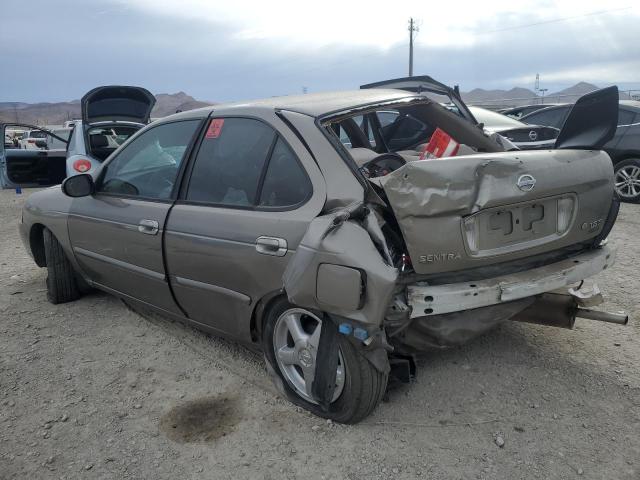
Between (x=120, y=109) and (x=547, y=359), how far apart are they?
761cm

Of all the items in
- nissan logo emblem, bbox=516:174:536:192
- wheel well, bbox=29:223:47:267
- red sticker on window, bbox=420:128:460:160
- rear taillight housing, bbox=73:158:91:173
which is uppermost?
red sticker on window, bbox=420:128:460:160

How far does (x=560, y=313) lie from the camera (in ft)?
9.90

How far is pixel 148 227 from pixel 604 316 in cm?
281

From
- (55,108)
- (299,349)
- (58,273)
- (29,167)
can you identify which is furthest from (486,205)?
(55,108)

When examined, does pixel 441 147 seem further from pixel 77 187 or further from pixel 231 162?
pixel 77 187

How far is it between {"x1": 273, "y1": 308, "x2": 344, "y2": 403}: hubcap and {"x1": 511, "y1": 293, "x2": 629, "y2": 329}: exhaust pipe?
48.1 inches

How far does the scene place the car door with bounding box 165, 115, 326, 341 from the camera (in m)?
2.64

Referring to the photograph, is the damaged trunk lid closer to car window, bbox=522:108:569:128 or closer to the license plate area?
the license plate area

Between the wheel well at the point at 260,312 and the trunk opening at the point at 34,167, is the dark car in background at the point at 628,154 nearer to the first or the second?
the wheel well at the point at 260,312

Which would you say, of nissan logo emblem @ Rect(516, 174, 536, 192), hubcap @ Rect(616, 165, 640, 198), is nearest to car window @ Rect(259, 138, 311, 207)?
nissan logo emblem @ Rect(516, 174, 536, 192)

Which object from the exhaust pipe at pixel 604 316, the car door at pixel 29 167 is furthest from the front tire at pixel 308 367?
the car door at pixel 29 167

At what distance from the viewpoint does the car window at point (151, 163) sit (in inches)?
133

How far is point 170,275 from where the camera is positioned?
10.8 feet

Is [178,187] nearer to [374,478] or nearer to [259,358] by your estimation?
[259,358]
